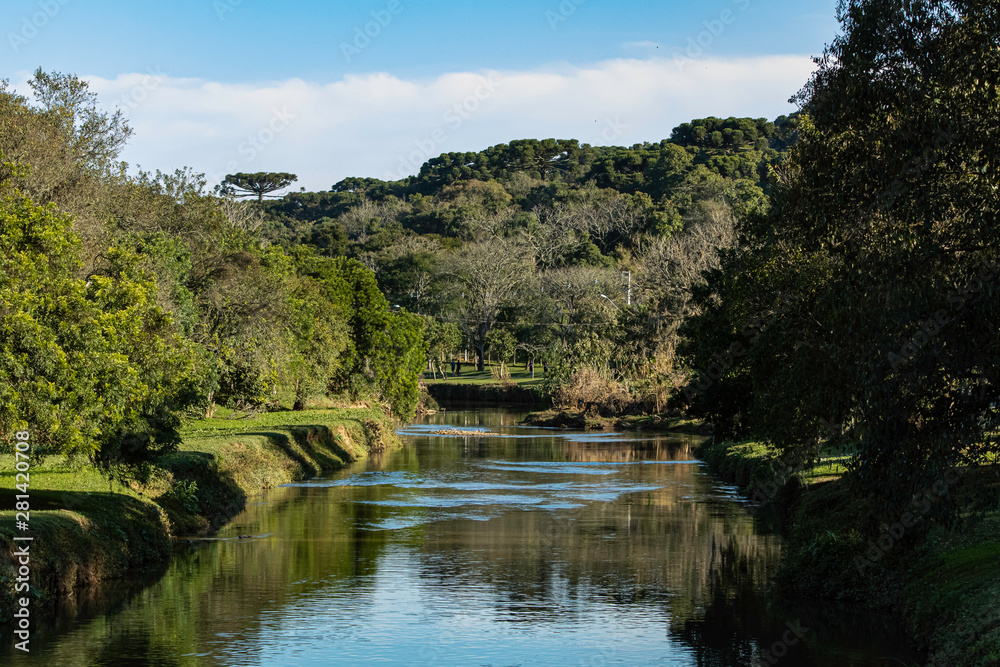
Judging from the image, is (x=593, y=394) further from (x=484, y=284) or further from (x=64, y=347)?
(x=64, y=347)

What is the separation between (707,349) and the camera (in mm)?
40375

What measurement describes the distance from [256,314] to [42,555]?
28993 mm

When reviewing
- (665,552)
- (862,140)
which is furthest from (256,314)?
(862,140)

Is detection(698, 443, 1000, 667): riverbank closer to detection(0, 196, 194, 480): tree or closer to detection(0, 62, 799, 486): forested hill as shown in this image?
detection(0, 62, 799, 486): forested hill

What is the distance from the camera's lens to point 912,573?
23.8 m

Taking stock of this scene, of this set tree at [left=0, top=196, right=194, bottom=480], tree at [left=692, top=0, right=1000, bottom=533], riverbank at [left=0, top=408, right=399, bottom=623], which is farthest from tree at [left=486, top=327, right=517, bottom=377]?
tree at [left=692, top=0, right=1000, bottom=533]

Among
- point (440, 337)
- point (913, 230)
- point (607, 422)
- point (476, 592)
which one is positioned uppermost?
point (913, 230)

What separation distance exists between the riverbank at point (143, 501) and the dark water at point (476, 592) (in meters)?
1.01

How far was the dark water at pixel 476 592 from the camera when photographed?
21.4 m

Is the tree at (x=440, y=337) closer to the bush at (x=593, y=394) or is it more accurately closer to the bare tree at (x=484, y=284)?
the bare tree at (x=484, y=284)

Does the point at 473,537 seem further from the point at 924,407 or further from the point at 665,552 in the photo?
the point at 924,407

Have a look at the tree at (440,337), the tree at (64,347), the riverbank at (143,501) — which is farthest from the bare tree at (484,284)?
the tree at (64,347)

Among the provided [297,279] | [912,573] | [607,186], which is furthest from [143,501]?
[607,186]

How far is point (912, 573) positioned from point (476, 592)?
10.4m
